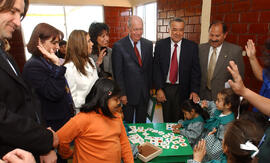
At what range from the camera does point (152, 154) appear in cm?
175

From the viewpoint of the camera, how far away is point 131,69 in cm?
259

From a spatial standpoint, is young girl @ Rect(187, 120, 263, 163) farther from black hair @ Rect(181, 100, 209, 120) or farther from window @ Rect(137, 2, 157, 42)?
window @ Rect(137, 2, 157, 42)

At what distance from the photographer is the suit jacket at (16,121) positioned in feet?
2.93

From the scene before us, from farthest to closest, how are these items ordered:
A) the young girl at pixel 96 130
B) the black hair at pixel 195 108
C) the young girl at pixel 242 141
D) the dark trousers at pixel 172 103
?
the dark trousers at pixel 172 103
the black hair at pixel 195 108
the young girl at pixel 96 130
the young girl at pixel 242 141

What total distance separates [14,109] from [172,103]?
2.15m

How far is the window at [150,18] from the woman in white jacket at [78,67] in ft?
11.9

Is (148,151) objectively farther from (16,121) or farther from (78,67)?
(16,121)

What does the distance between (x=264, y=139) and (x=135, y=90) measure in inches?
68.3

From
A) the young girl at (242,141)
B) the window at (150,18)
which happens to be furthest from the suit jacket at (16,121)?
the window at (150,18)

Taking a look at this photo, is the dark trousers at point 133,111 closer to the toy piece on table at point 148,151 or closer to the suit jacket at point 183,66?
the suit jacket at point 183,66

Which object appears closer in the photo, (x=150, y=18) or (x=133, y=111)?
(x=133, y=111)

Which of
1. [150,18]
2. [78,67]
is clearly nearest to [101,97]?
[78,67]

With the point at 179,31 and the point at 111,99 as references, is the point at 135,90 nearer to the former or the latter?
the point at 179,31

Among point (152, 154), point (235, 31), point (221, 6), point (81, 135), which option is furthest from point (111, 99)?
point (221, 6)
